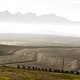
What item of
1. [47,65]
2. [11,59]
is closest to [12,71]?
[47,65]

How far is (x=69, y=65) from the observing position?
114 metres

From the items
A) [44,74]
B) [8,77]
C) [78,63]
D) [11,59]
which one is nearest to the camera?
[8,77]

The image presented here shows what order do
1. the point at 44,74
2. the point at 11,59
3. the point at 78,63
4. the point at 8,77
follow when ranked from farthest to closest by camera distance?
the point at 11,59 → the point at 78,63 → the point at 44,74 → the point at 8,77

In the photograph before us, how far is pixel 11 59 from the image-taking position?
125 metres

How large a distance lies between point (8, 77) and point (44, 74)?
33.0 ft

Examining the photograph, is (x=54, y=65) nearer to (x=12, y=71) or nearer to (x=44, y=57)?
(x=44, y=57)

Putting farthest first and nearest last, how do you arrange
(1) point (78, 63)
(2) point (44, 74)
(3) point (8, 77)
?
(1) point (78, 63)
(2) point (44, 74)
(3) point (8, 77)

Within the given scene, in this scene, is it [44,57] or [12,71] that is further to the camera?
[44,57]

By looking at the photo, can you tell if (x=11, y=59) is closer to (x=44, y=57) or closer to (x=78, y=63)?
(x=44, y=57)

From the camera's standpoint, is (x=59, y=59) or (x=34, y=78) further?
(x=59, y=59)

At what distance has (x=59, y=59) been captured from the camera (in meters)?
126

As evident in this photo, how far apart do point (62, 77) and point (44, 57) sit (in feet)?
237

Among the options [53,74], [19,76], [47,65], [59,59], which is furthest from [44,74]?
[59,59]

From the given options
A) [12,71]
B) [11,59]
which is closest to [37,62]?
[11,59]
